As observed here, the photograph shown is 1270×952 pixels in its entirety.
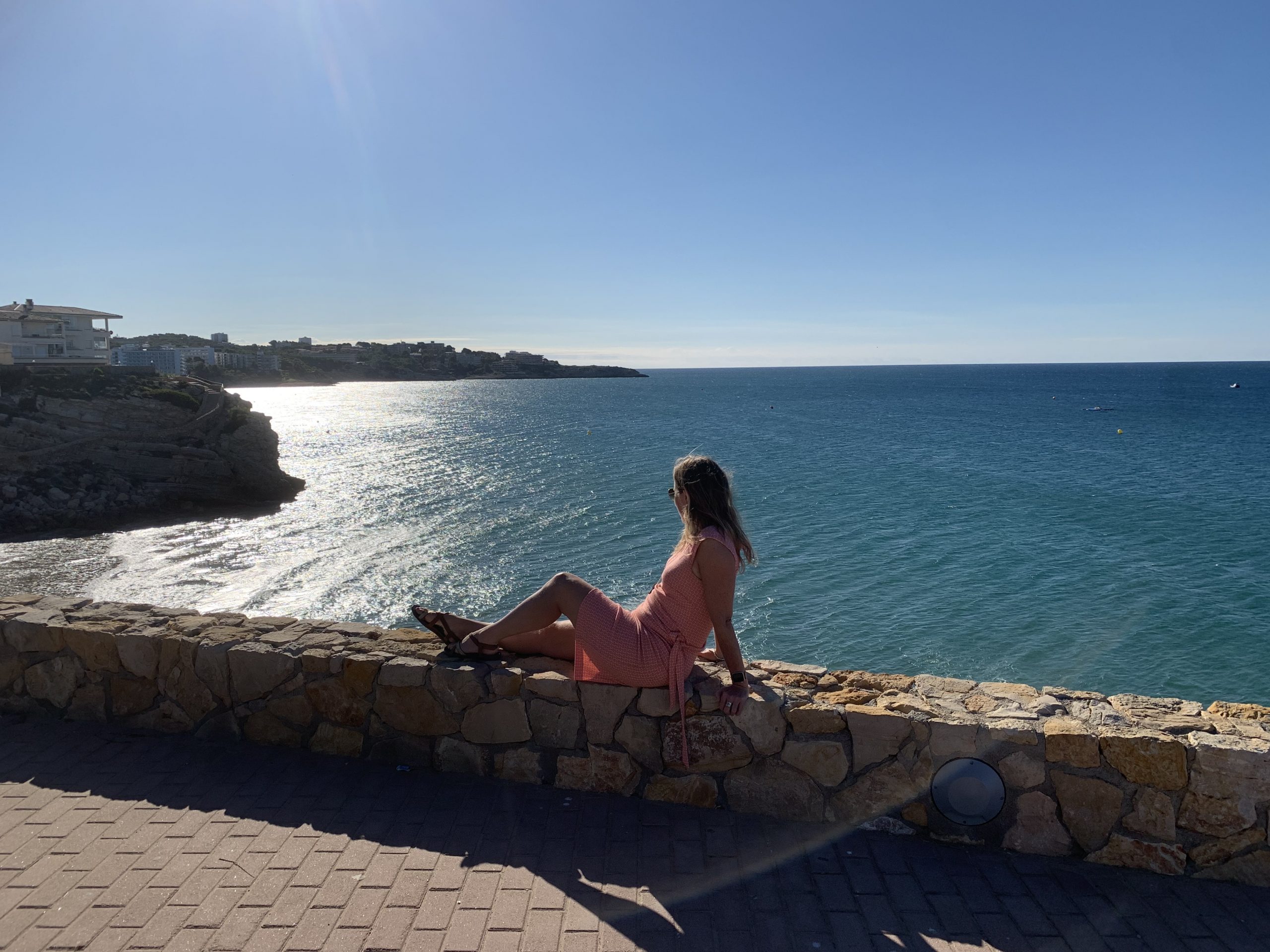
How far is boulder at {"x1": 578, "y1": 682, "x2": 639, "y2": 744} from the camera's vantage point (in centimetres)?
404

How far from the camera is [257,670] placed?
4504mm

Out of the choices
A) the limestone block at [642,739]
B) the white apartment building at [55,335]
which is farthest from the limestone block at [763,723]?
the white apartment building at [55,335]

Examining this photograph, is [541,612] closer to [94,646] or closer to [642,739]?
[642,739]

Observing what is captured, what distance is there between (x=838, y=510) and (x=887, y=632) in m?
11.8

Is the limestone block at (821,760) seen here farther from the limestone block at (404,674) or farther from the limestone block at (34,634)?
the limestone block at (34,634)

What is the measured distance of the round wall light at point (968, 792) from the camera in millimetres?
3627

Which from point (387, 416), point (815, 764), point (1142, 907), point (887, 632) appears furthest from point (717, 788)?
point (387, 416)

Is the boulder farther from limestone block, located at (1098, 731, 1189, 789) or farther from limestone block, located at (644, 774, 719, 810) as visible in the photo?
limestone block, located at (1098, 731, 1189, 789)

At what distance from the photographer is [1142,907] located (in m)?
3.21

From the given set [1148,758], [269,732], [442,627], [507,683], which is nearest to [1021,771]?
[1148,758]

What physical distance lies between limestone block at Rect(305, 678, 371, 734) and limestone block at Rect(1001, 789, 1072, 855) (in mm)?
3137

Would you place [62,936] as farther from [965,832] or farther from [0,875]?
[965,832]

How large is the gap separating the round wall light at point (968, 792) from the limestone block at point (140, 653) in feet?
14.0

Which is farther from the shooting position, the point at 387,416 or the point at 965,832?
the point at 387,416
